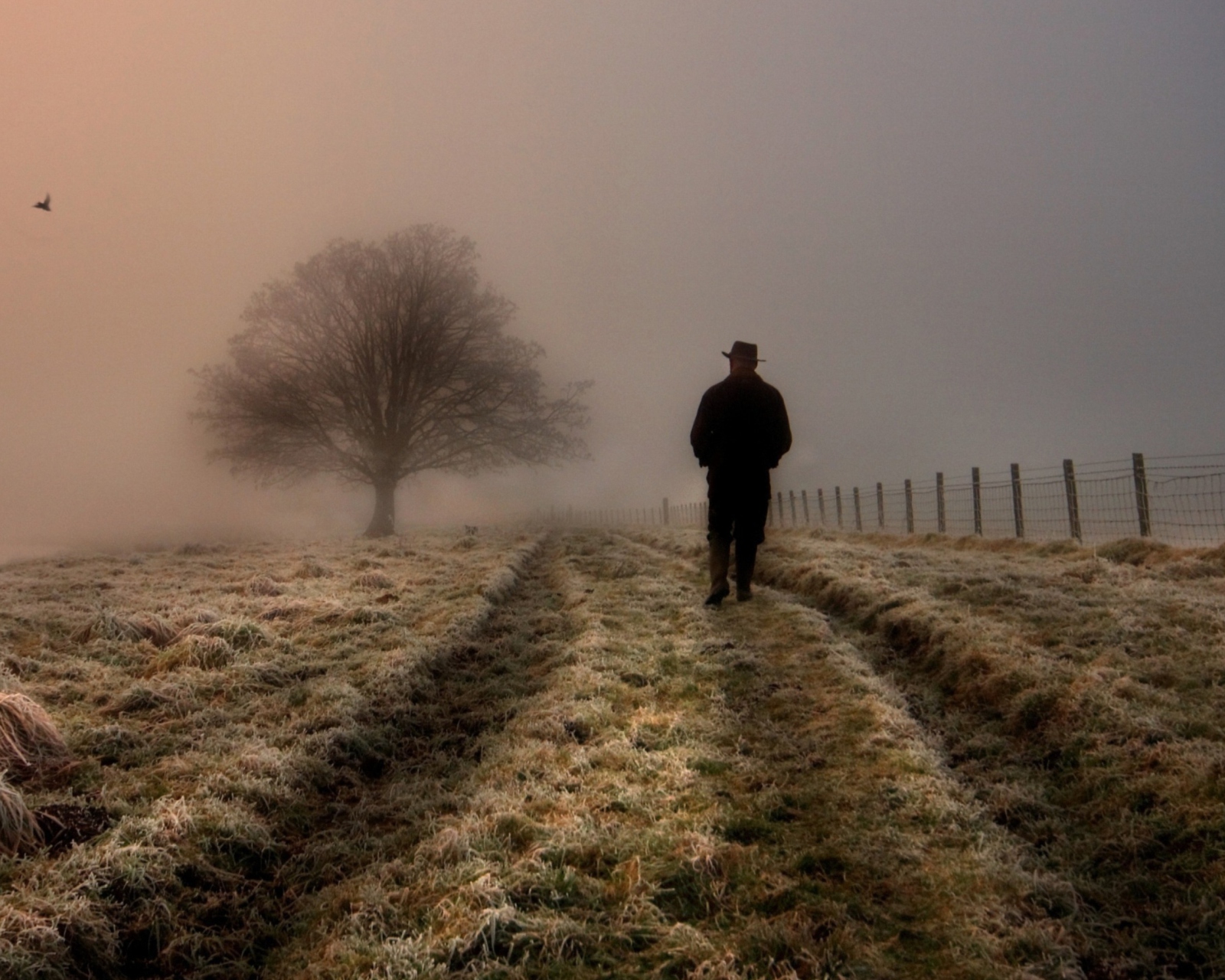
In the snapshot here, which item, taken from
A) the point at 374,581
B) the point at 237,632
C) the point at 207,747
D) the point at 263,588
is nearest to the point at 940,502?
the point at 374,581

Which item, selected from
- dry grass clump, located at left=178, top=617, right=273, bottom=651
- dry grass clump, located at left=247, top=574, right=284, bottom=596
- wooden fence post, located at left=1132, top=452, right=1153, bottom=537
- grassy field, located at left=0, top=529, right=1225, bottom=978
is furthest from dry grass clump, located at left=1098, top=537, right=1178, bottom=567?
dry grass clump, located at left=247, top=574, right=284, bottom=596

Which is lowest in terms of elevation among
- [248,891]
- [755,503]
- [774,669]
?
[248,891]

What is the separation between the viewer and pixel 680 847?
3.65 m

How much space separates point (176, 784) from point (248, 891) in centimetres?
117

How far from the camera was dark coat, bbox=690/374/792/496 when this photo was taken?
9.68 meters

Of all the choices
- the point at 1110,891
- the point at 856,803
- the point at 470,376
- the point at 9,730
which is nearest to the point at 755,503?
the point at 856,803

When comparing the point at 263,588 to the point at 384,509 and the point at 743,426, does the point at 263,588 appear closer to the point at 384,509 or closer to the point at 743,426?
the point at 743,426

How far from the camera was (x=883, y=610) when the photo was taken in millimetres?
8961

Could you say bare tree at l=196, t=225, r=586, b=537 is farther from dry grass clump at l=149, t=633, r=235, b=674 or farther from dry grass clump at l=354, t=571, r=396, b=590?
dry grass clump at l=149, t=633, r=235, b=674

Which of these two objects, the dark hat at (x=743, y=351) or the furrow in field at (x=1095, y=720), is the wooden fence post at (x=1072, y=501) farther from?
the dark hat at (x=743, y=351)

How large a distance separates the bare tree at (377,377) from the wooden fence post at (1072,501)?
18594 millimetres

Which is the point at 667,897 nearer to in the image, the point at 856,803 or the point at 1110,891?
the point at 856,803

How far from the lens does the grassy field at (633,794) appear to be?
3.07 meters

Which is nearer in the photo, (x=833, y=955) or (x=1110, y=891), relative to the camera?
(x=833, y=955)
